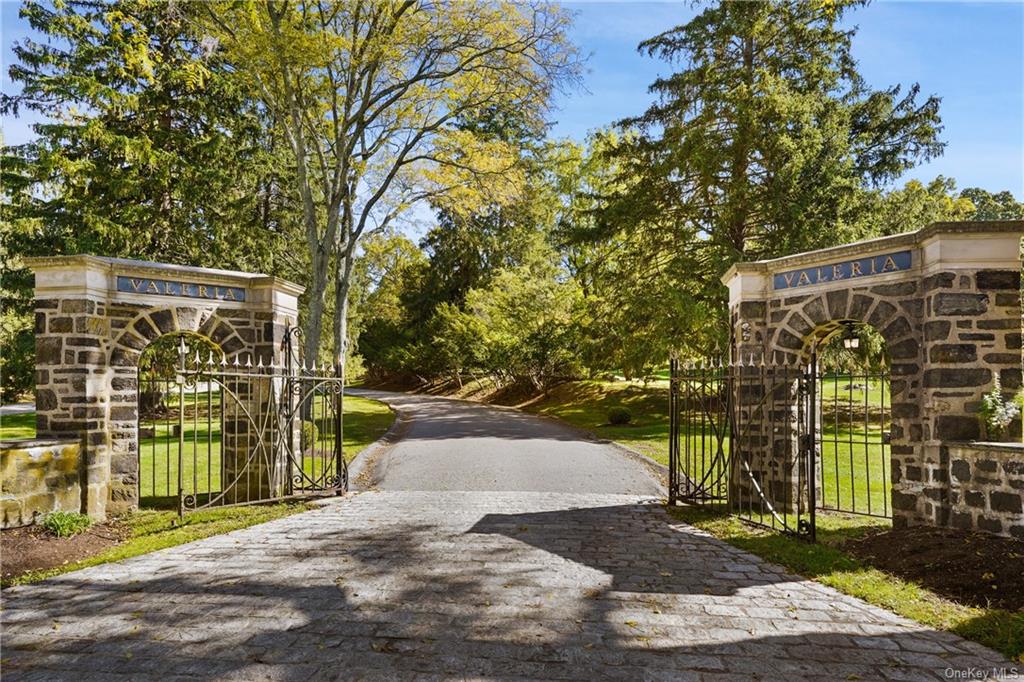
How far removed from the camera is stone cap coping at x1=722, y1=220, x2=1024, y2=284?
577 centimetres

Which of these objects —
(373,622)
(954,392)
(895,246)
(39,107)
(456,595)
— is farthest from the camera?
(39,107)

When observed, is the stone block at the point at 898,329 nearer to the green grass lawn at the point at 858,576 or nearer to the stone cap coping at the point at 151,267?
the green grass lawn at the point at 858,576

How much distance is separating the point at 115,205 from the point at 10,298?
4.42m

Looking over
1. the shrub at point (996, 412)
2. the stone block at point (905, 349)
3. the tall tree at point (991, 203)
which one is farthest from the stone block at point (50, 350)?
the tall tree at point (991, 203)

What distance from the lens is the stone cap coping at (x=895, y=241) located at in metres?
5.77

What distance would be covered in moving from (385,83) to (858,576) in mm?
14822

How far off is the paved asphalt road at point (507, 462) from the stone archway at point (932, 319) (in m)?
3.57

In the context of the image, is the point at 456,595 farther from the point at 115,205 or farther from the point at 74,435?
the point at 115,205

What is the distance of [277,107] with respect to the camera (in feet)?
49.2

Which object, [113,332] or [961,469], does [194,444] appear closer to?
[113,332]

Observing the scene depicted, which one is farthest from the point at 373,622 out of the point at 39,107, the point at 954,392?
the point at 39,107

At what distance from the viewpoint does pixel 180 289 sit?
303 inches

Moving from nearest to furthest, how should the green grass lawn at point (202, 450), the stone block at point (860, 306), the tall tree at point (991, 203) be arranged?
the stone block at point (860, 306)
the green grass lawn at point (202, 450)
the tall tree at point (991, 203)

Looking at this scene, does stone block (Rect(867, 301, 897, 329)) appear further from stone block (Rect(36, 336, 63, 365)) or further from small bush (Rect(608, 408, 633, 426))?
small bush (Rect(608, 408, 633, 426))
